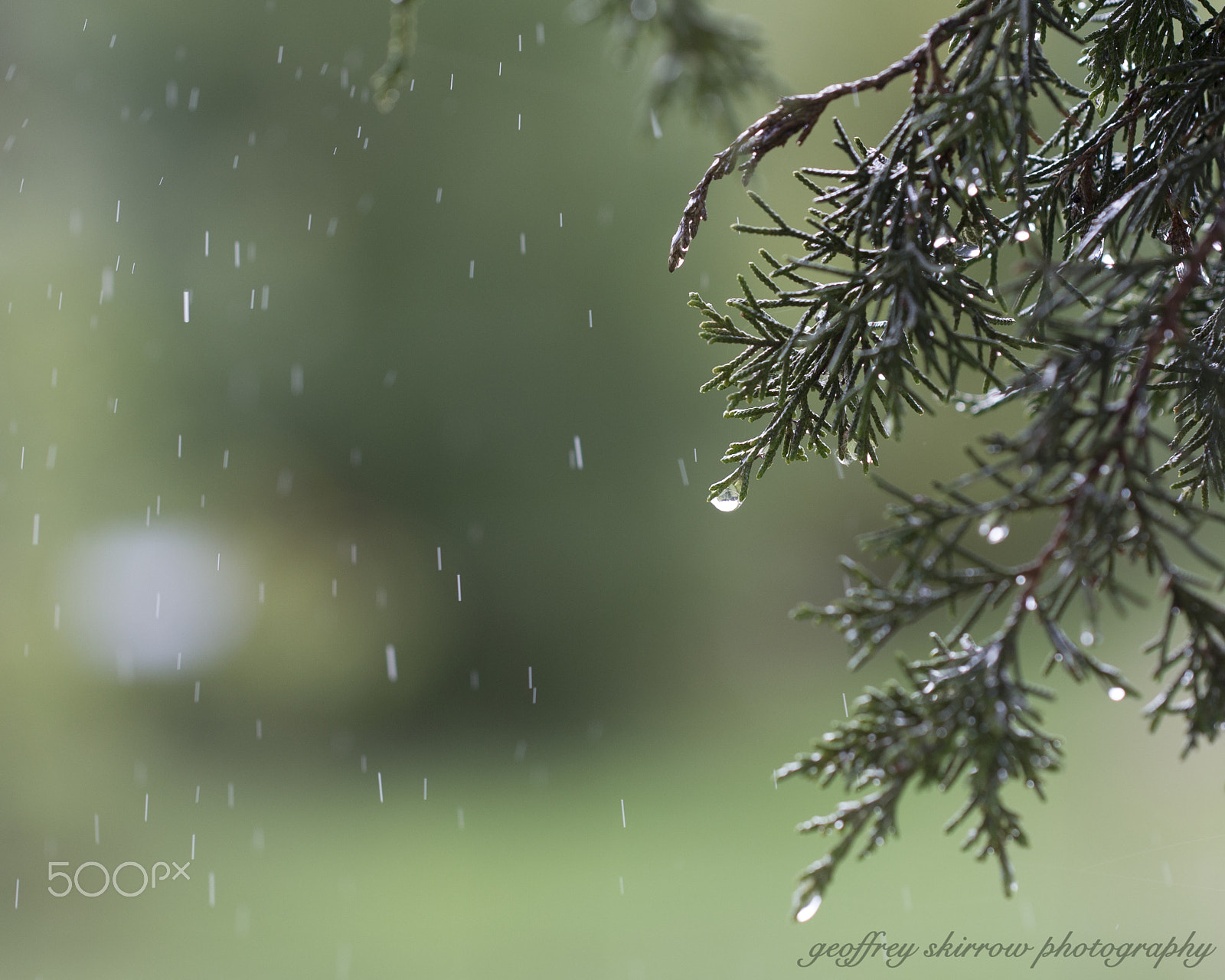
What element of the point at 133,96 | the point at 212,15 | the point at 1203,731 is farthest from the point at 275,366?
the point at 1203,731

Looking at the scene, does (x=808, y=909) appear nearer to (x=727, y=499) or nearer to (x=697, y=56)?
(x=727, y=499)

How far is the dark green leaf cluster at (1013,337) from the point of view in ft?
1.81

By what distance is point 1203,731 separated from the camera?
0.57 m

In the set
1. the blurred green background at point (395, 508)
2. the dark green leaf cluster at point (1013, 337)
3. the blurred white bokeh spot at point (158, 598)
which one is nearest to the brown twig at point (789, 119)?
the dark green leaf cluster at point (1013, 337)

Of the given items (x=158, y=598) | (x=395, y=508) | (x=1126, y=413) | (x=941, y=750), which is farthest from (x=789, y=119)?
(x=158, y=598)

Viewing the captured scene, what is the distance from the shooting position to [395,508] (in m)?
4.76

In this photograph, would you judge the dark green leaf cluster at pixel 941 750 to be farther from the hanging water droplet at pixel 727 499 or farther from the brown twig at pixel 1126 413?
the hanging water droplet at pixel 727 499

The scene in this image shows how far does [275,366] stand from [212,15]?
1844 mm

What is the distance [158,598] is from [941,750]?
4780 millimetres

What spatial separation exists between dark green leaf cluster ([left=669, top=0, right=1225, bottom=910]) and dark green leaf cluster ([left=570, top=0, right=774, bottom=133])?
17cm

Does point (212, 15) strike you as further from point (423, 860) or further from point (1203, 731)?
point (1203, 731)

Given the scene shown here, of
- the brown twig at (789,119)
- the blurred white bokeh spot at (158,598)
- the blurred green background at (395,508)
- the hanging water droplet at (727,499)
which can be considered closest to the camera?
the brown twig at (789,119)

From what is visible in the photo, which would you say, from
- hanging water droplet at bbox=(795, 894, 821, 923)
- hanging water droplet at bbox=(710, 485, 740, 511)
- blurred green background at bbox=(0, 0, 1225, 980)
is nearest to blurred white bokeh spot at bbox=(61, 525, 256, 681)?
blurred green background at bbox=(0, 0, 1225, 980)

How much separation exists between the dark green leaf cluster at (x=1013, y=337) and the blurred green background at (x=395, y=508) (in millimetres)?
3429
